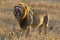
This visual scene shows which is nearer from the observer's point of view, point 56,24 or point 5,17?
point 56,24

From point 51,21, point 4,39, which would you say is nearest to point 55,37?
point 4,39

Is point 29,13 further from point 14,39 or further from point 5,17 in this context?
point 5,17

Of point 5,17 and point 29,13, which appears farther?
point 5,17

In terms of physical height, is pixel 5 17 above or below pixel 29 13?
below

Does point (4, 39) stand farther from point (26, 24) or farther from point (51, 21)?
point (51, 21)

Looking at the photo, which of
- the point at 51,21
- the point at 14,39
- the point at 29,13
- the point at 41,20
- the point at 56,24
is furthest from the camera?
the point at 51,21

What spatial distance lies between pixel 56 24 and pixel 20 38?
4.07 meters

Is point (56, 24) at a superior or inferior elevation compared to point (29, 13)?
inferior

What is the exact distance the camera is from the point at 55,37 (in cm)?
1234

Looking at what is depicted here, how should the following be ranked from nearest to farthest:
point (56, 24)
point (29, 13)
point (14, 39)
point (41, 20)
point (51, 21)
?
point (14, 39) < point (29, 13) < point (41, 20) < point (56, 24) < point (51, 21)

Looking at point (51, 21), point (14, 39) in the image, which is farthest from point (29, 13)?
point (51, 21)

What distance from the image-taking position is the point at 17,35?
40.5ft

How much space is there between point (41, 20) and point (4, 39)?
80.9 inches

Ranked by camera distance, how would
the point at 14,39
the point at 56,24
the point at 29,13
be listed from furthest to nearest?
1. the point at 56,24
2. the point at 29,13
3. the point at 14,39
